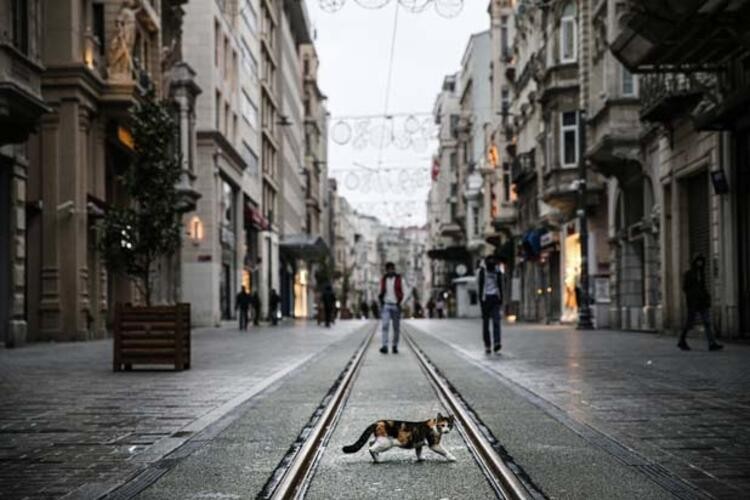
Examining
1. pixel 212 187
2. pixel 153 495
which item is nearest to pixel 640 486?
pixel 153 495

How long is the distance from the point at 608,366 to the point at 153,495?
1101cm

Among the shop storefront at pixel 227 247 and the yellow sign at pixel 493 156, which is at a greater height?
the yellow sign at pixel 493 156

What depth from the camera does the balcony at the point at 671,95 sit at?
24538 millimetres

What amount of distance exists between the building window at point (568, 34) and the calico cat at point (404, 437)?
3633 cm

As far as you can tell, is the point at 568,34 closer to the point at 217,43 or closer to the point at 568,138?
the point at 568,138

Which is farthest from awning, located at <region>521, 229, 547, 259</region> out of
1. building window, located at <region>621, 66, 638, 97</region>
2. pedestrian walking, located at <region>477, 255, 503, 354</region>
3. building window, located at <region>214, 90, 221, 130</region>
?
pedestrian walking, located at <region>477, 255, 503, 354</region>

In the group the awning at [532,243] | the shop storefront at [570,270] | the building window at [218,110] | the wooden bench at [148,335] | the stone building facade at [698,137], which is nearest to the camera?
the wooden bench at [148,335]

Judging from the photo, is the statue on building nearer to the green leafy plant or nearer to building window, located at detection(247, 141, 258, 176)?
the green leafy plant

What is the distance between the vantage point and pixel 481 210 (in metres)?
81.6

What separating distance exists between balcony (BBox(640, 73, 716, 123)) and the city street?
909 centimetres

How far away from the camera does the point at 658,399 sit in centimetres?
1092

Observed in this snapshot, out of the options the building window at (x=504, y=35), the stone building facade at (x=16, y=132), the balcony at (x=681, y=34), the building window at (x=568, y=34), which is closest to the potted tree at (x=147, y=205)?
the stone building facade at (x=16, y=132)

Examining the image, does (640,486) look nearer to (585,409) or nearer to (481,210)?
(585,409)

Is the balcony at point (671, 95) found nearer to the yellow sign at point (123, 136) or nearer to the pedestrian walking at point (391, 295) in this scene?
the pedestrian walking at point (391, 295)
